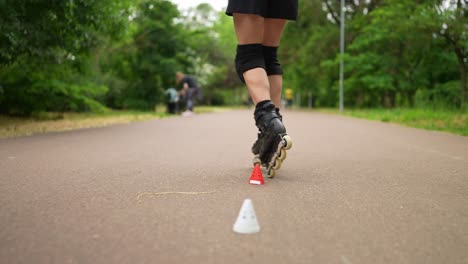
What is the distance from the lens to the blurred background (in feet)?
25.2

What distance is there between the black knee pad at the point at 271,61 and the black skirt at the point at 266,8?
0.31 meters

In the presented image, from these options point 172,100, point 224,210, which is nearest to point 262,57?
point 224,210

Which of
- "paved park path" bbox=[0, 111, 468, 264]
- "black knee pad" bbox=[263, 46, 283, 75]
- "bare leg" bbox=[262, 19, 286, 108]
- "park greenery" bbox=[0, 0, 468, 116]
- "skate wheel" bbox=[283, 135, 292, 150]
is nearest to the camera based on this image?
"paved park path" bbox=[0, 111, 468, 264]

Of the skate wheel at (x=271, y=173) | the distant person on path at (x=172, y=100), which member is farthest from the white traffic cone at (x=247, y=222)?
the distant person on path at (x=172, y=100)

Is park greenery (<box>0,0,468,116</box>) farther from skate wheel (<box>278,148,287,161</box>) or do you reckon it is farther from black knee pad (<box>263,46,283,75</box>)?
skate wheel (<box>278,148,287,161</box>)

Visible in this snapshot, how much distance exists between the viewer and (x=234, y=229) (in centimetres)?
178

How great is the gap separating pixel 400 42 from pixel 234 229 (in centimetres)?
1821

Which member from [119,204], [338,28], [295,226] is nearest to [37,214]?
[119,204]

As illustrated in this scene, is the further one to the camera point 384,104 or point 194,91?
point 384,104

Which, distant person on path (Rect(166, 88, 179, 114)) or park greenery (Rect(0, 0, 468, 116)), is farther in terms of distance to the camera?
distant person on path (Rect(166, 88, 179, 114))

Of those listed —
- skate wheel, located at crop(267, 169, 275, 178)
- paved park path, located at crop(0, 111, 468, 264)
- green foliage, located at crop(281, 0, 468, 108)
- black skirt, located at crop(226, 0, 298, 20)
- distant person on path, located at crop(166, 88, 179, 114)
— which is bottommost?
paved park path, located at crop(0, 111, 468, 264)

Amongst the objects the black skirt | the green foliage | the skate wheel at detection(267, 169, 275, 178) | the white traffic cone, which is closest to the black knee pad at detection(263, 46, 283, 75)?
the black skirt

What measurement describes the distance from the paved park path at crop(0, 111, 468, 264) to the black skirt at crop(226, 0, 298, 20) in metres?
1.15

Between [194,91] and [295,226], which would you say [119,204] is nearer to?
[295,226]
